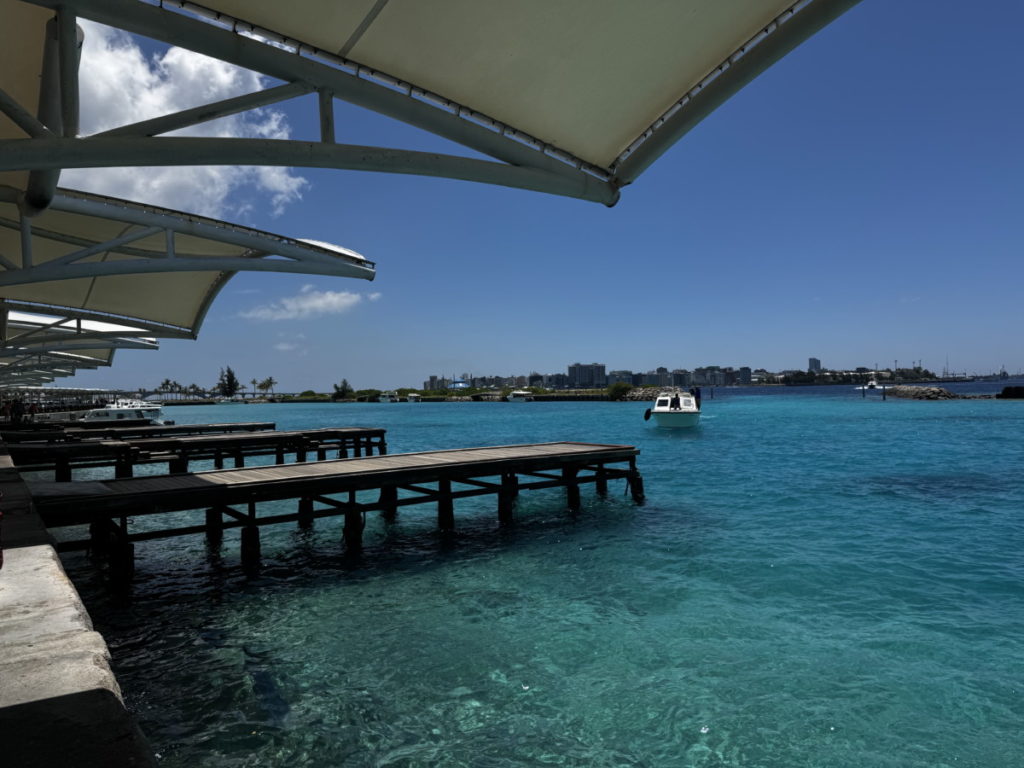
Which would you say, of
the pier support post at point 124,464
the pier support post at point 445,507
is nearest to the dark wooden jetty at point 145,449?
the pier support post at point 124,464

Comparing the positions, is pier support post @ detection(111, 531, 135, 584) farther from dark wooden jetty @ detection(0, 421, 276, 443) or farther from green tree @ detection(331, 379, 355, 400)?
green tree @ detection(331, 379, 355, 400)

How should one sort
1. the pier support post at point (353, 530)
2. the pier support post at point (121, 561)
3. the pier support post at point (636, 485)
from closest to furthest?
the pier support post at point (121, 561) → the pier support post at point (353, 530) → the pier support post at point (636, 485)

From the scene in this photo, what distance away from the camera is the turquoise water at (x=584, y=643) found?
17.9 feet

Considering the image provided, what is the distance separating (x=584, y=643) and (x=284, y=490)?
608 centimetres

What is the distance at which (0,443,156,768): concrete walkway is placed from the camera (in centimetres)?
217

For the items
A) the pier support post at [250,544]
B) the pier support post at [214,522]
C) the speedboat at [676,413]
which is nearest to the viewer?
the pier support post at [214,522]

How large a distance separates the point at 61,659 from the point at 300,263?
12.7m

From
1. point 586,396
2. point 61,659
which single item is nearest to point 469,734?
point 61,659

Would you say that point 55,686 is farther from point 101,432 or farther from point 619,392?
point 619,392

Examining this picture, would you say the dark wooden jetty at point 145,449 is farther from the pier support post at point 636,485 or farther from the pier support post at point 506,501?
the pier support post at point 636,485

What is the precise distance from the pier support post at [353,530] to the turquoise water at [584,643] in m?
0.42

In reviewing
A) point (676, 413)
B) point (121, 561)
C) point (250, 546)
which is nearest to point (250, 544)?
point (250, 546)

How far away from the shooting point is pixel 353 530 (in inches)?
464

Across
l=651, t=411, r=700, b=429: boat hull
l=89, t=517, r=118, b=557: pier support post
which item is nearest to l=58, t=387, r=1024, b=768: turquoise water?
l=89, t=517, r=118, b=557: pier support post
